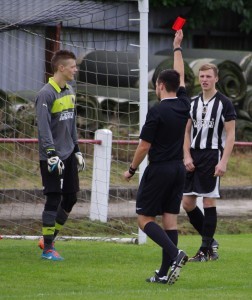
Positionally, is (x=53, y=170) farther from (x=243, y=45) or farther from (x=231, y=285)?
(x=243, y=45)

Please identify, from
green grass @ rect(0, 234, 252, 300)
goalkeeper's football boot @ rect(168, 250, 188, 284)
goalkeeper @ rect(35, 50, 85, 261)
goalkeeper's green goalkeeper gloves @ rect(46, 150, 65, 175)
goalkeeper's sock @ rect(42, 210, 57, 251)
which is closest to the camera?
green grass @ rect(0, 234, 252, 300)

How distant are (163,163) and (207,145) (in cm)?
169

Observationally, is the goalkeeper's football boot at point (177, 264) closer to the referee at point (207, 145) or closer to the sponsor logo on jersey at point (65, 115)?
the referee at point (207, 145)

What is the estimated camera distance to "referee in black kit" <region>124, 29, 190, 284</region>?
9.09 metres

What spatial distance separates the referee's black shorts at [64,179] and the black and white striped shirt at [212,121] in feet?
4.18

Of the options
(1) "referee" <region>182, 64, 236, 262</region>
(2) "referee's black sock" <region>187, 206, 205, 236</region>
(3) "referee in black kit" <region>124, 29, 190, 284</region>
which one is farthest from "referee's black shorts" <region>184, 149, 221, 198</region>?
(3) "referee in black kit" <region>124, 29, 190, 284</region>

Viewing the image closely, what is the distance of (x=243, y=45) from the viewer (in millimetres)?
25969

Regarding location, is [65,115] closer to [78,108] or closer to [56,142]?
[56,142]

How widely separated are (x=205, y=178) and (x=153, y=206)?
1.73m

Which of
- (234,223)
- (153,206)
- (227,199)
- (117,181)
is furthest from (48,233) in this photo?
(227,199)

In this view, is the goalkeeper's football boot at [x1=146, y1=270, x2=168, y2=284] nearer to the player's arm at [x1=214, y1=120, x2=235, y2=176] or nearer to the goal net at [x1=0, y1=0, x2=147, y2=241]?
the player's arm at [x1=214, y1=120, x2=235, y2=176]

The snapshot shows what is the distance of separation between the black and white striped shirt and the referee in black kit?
1.47 metres

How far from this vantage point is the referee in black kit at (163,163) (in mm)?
9086

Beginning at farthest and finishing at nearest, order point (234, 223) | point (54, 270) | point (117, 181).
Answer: point (117, 181), point (234, 223), point (54, 270)
